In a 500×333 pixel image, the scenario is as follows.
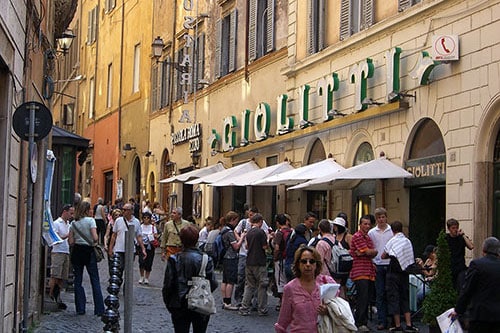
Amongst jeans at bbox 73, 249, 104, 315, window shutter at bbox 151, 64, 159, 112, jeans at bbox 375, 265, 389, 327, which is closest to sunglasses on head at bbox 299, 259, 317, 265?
jeans at bbox 375, 265, 389, 327

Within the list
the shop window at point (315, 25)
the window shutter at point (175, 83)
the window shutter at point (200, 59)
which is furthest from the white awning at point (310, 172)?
the window shutter at point (175, 83)

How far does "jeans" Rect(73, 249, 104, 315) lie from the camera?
14.6 m

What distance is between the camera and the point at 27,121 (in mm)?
9930

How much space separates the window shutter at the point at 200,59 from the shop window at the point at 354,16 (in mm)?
11765

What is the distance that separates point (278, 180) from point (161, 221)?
40.8 feet

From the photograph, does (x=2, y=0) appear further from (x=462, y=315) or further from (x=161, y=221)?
(x=161, y=221)

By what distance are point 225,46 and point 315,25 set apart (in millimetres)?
7928

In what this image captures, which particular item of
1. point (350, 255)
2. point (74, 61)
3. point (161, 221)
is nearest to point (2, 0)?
point (350, 255)

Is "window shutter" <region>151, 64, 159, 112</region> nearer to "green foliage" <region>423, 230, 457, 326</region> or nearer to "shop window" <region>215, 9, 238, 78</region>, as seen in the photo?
"shop window" <region>215, 9, 238, 78</region>

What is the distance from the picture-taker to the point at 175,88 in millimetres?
35375

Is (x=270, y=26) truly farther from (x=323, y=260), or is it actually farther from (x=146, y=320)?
(x=323, y=260)

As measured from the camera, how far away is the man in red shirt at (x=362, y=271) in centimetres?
1403

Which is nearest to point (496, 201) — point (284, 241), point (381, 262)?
point (381, 262)

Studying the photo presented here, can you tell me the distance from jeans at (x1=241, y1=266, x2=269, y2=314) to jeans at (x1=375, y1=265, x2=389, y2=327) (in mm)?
2038
